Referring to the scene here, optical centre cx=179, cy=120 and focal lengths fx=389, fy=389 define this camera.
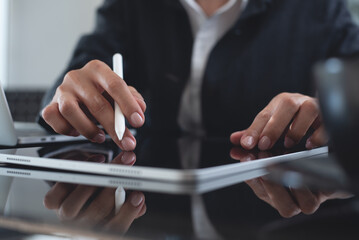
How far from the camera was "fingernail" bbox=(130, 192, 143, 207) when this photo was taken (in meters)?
0.19

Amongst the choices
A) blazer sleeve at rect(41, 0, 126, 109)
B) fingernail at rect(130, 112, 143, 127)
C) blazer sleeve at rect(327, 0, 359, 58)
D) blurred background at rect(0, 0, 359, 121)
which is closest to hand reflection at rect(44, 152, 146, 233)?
fingernail at rect(130, 112, 143, 127)

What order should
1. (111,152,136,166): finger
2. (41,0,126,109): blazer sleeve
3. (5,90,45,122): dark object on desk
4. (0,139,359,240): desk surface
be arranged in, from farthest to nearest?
(5,90,45,122): dark object on desk, (41,0,126,109): blazer sleeve, (111,152,136,166): finger, (0,139,359,240): desk surface

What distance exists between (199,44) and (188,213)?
2.23 ft

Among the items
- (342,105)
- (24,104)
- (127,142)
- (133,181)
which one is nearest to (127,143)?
(127,142)

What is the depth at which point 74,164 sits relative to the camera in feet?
0.87

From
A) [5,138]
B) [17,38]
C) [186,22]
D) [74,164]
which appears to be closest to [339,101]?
[74,164]

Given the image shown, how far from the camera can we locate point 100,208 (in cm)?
18

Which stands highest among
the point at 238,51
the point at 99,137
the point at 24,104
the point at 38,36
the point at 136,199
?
the point at 136,199

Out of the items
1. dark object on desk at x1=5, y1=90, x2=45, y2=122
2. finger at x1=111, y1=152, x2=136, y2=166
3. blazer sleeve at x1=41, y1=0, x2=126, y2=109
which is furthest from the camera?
dark object on desk at x1=5, y1=90, x2=45, y2=122

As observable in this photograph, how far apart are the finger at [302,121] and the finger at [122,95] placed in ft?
0.48

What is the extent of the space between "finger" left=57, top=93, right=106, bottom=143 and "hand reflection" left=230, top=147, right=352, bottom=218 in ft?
0.64

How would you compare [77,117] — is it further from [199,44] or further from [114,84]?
[199,44]

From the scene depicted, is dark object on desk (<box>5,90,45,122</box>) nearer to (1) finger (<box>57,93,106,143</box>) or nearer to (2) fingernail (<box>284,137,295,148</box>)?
(1) finger (<box>57,93,106,143</box>)

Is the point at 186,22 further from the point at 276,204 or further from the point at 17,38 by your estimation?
the point at 17,38
